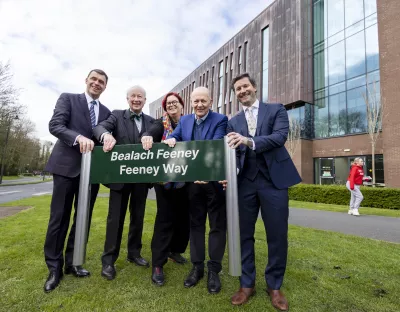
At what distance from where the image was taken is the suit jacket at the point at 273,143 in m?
2.39

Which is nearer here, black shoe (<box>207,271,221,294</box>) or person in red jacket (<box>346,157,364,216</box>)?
black shoe (<box>207,271,221,294</box>)

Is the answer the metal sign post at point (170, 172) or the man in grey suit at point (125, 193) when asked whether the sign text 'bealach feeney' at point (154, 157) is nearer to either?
the metal sign post at point (170, 172)

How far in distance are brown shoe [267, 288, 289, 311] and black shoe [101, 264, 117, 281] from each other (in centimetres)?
168

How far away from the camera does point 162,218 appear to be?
2.91m

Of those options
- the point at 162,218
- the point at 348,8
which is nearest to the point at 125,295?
the point at 162,218

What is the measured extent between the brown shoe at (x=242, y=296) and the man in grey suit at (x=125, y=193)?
4.34 feet

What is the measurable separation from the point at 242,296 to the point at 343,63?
22171 millimetres

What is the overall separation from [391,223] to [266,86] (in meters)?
20.4

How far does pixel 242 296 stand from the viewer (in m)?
2.36

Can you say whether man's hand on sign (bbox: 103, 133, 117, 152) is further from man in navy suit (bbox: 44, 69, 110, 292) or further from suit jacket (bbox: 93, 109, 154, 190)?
suit jacket (bbox: 93, 109, 154, 190)

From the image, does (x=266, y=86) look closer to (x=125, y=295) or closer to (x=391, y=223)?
(x=391, y=223)

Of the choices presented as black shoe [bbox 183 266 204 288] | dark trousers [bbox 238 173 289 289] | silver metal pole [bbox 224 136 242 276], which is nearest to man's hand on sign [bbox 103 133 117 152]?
silver metal pole [bbox 224 136 242 276]

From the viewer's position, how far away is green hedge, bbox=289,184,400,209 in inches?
445

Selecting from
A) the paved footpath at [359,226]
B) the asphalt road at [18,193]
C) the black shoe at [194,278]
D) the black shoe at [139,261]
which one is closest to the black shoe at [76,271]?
the black shoe at [139,261]
